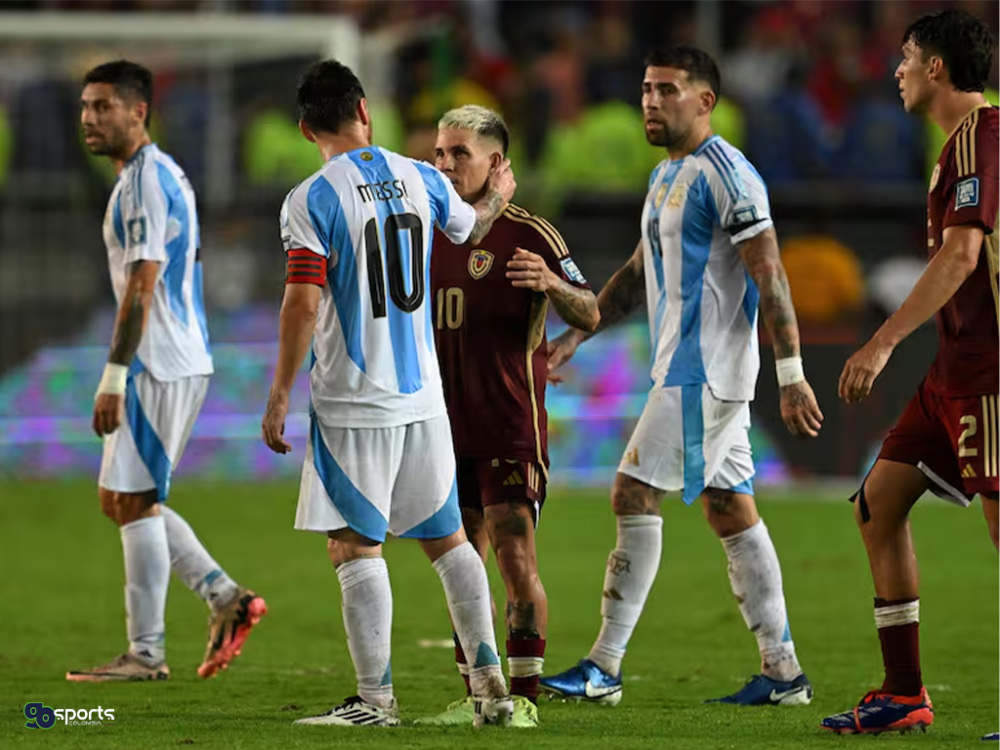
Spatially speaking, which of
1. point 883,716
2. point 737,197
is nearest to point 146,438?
point 737,197

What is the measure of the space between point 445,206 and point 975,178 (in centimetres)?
167

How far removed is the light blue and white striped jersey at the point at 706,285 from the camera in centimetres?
716

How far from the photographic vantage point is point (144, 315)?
25.2 ft

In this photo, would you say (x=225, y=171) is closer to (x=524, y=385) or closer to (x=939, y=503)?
(x=939, y=503)

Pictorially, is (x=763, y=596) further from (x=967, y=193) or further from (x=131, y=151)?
(x=131, y=151)

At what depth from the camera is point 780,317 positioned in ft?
22.4

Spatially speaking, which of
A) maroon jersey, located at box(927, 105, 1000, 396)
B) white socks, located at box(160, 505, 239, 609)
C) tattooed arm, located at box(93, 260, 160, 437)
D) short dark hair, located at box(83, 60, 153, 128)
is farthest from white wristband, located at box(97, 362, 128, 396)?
maroon jersey, located at box(927, 105, 1000, 396)

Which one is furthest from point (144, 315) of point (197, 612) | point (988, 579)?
point (988, 579)

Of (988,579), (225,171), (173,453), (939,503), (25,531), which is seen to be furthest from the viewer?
(225,171)

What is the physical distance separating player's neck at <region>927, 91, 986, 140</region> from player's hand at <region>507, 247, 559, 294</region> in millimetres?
1370

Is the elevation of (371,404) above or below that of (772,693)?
above

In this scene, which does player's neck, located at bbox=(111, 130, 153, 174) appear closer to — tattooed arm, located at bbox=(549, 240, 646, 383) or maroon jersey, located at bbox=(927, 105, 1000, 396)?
tattooed arm, located at bbox=(549, 240, 646, 383)

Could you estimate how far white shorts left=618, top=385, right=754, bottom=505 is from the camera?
282 inches

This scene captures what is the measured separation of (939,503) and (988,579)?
4.74 metres
